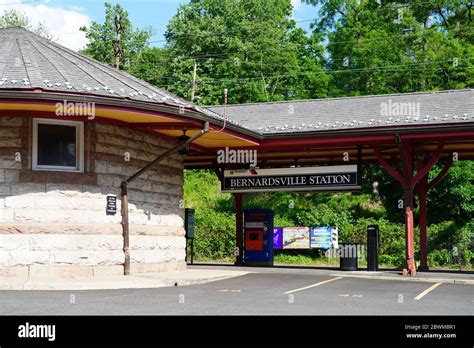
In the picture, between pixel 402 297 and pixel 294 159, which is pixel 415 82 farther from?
pixel 402 297

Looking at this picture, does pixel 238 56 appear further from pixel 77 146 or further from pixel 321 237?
pixel 77 146

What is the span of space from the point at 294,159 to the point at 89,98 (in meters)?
12.6

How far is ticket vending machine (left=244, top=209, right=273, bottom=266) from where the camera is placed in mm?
26812

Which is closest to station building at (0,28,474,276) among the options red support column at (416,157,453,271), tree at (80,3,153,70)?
red support column at (416,157,453,271)

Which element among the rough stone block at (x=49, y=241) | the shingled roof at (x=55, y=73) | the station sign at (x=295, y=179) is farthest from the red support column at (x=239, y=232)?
the rough stone block at (x=49, y=241)

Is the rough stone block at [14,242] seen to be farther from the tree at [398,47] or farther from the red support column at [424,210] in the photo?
the tree at [398,47]

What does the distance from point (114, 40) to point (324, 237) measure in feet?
116

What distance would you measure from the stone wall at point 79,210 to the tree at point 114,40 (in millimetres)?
40377

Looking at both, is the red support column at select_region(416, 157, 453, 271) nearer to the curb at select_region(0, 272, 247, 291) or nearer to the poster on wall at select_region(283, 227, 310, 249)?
the poster on wall at select_region(283, 227, 310, 249)

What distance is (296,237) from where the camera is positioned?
1348 inches

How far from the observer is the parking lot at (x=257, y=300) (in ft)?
39.0

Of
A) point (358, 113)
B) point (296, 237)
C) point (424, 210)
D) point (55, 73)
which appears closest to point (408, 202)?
point (358, 113)

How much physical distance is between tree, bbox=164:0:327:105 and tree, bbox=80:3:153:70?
16.5 feet

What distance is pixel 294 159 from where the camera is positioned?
27328 mm
